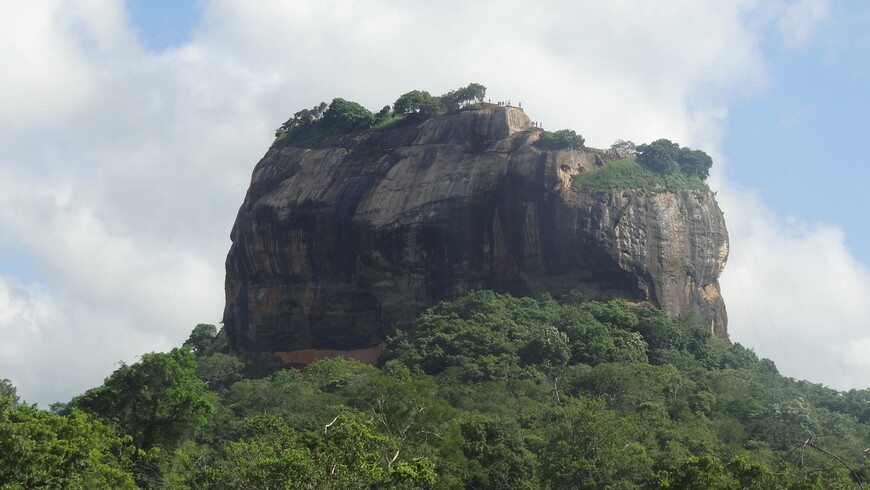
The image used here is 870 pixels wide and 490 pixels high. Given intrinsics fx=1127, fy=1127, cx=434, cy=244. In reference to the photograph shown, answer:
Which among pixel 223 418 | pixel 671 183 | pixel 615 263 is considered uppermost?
pixel 671 183

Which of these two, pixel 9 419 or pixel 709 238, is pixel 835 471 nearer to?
pixel 9 419

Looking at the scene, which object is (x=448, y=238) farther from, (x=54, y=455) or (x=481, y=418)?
(x=54, y=455)

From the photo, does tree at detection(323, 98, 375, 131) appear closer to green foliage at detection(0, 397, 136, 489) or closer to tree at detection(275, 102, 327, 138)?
tree at detection(275, 102, 327, 138)

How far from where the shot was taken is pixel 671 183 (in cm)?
6359

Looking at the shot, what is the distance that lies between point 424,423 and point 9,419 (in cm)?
1217

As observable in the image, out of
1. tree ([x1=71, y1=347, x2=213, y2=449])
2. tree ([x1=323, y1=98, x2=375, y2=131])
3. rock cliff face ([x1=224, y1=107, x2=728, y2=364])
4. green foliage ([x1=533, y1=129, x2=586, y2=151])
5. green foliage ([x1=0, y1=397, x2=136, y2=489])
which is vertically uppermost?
tree ([x1=323, y1=98, x2=375, y2=131])

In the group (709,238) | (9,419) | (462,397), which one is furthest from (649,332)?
(9,419)

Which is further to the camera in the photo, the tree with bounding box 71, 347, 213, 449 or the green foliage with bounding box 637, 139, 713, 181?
the green foliage with bounding box 637, 139, 713, 181

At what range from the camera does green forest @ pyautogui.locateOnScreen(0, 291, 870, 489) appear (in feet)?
85.2

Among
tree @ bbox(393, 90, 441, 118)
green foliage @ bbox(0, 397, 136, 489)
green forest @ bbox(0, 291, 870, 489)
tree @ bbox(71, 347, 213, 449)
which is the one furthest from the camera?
tree @ bbox(393, 90, 441, 118)

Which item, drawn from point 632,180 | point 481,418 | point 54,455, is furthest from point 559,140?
point 54,455

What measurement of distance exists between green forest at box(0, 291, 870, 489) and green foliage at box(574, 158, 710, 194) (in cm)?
670

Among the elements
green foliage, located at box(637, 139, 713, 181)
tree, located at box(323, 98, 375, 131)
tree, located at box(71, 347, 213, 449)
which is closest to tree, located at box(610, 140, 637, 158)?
green foliage, located at box(637, 139, 713, 181)

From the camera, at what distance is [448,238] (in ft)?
203
